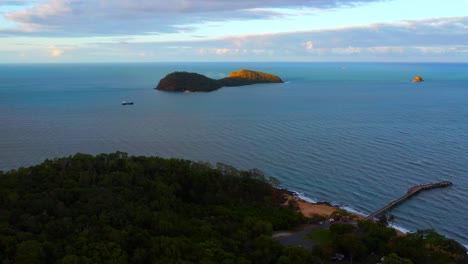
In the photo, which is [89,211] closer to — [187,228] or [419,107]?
[187,228]

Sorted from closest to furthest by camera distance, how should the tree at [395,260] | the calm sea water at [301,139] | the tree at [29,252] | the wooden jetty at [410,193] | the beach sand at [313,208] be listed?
the tree at [29,252], the tree at [395,260], the beach sand at [313,208], the wooden jetty at [410,193], the calm sea water at [301,139]

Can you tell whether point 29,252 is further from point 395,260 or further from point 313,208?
point 313,208

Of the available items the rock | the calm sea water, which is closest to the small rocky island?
the rock

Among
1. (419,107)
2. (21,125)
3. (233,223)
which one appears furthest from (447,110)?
(21,125)

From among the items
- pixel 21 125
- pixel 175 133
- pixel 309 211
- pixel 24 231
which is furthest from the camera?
pixel 21 125

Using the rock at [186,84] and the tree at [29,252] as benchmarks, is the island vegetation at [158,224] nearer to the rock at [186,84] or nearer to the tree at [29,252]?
the tree at [29,252]

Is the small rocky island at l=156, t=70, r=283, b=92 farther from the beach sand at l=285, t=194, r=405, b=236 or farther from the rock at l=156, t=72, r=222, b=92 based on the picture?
the beach sand at l=285, t=194, r=405, b=236

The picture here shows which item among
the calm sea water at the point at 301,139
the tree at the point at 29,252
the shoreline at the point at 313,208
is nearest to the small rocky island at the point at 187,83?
the calm sea water at the point at 301,139

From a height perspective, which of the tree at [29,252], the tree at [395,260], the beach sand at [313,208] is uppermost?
the tree at [29,252]

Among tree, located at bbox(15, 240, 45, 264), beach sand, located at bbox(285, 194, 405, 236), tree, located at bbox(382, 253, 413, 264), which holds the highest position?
tree, located at bbox(15, 240, 45, 264)
